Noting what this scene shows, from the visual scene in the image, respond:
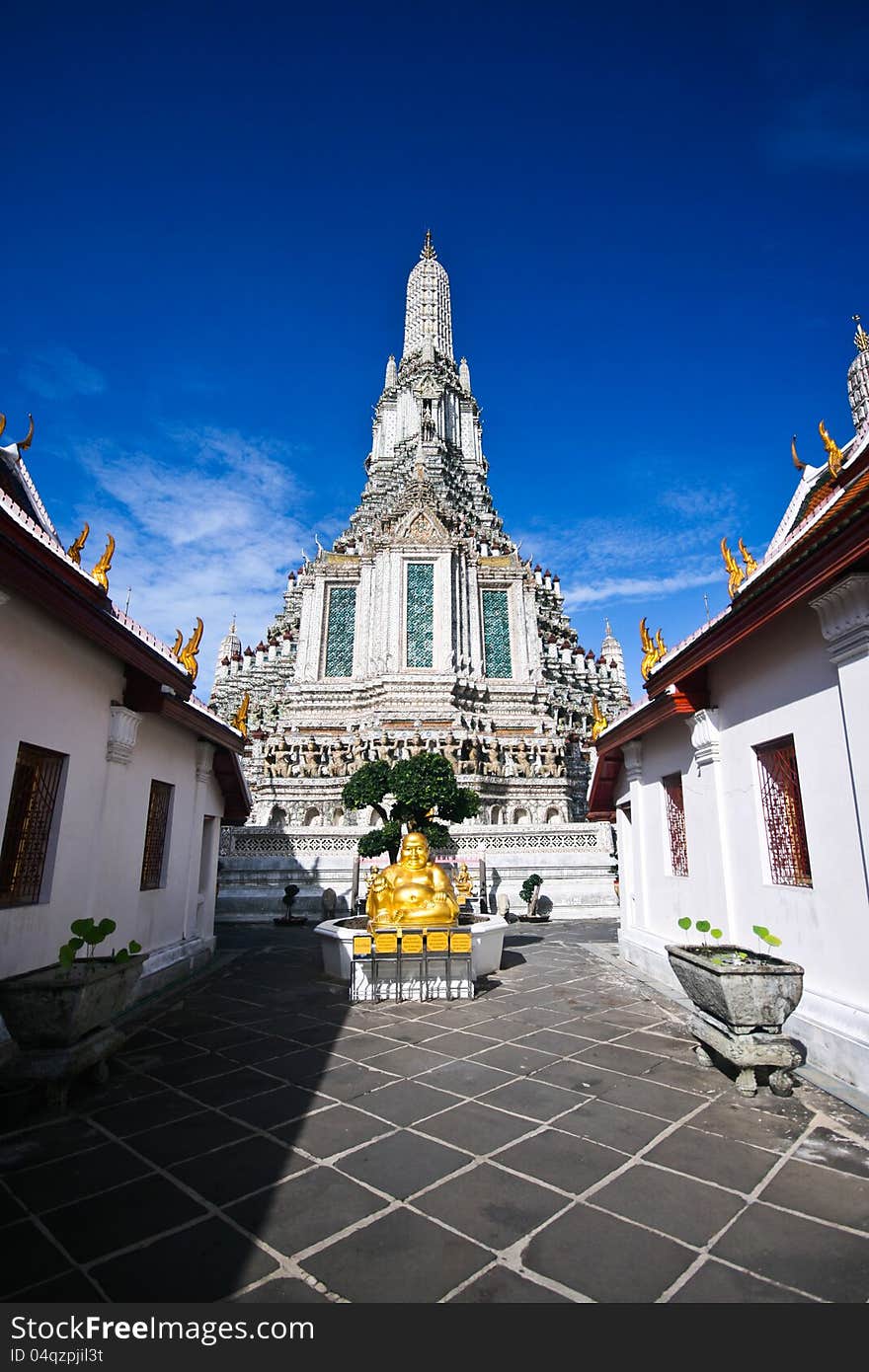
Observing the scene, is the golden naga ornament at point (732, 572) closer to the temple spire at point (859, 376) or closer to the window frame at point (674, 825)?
the window frame at point (674, 825)

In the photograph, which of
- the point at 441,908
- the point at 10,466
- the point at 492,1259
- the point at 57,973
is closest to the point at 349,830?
the point at 441,908

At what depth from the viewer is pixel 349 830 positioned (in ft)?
68.4

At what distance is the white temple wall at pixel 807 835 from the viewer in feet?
16.5

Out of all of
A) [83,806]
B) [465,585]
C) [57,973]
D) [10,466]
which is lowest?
[57,973]

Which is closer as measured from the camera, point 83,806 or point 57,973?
point 57,973

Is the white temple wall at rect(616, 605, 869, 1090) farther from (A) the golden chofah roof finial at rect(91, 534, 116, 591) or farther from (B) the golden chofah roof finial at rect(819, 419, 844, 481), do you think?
(A) the golden chofah roof finial at rect(91, 534, 116, 591)

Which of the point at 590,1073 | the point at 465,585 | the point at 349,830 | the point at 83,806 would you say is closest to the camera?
the point at 590,1073

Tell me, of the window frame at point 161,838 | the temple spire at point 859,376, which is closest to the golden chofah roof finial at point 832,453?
the window frame at point 161,838

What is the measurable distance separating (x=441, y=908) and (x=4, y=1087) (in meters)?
5.23

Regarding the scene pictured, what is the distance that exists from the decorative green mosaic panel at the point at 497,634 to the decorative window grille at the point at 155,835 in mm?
27437

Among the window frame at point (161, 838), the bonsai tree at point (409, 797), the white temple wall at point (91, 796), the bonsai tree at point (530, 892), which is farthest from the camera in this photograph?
the bonsai tree at point (530, 892)

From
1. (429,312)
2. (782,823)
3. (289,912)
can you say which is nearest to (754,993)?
(782,823)

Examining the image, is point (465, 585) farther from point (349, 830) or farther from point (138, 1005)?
point (138, 1005)

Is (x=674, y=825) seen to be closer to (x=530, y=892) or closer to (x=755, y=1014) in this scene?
(x=755, y=1014)
